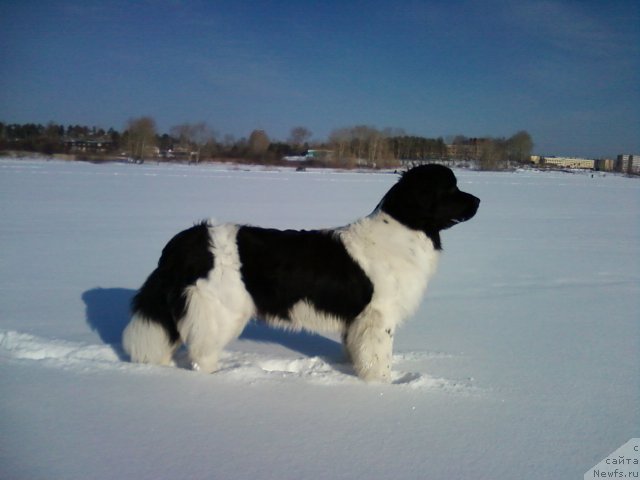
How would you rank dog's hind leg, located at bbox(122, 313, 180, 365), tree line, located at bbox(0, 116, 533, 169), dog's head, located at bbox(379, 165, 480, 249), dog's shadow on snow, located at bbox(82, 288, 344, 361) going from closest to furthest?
1. dog's hind leg, located at bbox(122, 313, 180, 365)
2. dog's head, located at bbox(379, 165, 480, 249)
3. dog's shadow on snow, located at bbox(82, 288, 344, 361)
4. tree line, located at bbox(0, 116, 533, 169)

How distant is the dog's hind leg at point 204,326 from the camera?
12.5ft

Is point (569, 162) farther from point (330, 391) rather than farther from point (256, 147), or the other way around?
point (330, 391)

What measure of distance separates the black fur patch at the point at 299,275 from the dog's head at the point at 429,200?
602mm

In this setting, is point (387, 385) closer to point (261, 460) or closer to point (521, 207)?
point (261, 460)

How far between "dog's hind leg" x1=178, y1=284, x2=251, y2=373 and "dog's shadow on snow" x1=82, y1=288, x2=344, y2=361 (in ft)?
2.18

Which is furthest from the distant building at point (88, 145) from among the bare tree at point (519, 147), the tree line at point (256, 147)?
the bare tree at point (519, 147)

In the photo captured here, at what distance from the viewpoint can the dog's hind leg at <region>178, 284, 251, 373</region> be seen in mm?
3816

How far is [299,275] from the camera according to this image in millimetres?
3967

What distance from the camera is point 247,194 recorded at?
2198 cm

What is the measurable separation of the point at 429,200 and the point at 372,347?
49.2 inches

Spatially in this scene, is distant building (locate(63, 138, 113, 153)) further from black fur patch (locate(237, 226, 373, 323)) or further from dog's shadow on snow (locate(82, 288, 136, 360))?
black fur patch (locate(237, 226, 373, 323))

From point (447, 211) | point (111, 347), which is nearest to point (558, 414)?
point (447, 211)

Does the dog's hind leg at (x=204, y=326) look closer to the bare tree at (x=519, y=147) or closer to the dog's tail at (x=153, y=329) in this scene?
the dog's tail at (x=153, y=329)

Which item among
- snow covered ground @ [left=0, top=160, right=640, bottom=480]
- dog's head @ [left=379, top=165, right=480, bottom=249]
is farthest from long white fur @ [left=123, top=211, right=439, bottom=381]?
snow covered ground @ [left=0, top=160, right=640, bottom=480]
